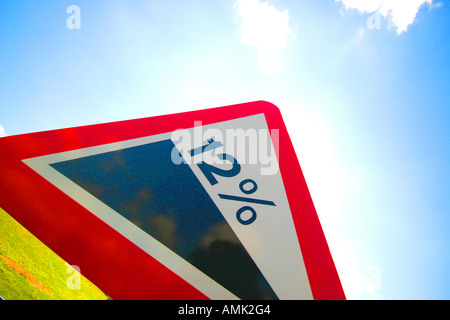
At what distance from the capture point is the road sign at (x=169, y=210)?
239 cm

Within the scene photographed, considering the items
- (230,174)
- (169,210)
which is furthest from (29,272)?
(230,174)

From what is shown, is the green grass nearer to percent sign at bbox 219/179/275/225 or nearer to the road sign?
the road sign

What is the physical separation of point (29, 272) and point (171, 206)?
357cm

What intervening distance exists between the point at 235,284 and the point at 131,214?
4.70 ft

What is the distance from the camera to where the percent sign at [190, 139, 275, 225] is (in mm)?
3049

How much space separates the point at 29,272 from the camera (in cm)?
423

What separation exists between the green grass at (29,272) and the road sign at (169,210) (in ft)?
3.84

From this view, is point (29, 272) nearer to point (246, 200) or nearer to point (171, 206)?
point (171, 206)

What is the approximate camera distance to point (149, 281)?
2318mm

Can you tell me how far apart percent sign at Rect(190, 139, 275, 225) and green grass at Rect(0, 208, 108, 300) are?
230 cm

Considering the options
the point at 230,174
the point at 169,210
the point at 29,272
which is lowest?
the point at 29,272
